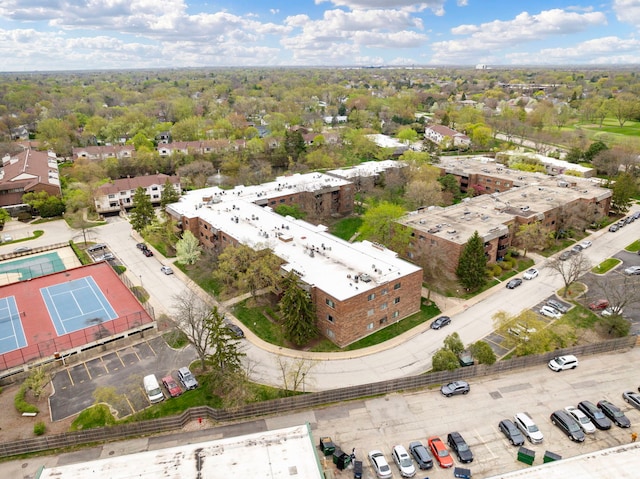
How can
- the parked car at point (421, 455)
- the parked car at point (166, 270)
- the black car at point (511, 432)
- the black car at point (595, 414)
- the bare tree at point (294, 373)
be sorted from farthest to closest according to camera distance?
the parked car at point (166, 270) → the bare tree at point (294, 373) → the black car at point (595, 414) → the black car at point (511, 432) → the parked car at point (421, 455)

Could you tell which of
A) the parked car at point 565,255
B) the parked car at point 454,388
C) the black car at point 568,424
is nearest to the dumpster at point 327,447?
the parked car at point 454,388

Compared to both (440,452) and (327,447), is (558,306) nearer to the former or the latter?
(440,452)

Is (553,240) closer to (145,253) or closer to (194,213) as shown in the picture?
(194,213)

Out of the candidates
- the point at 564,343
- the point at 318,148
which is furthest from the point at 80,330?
the point at 318,148

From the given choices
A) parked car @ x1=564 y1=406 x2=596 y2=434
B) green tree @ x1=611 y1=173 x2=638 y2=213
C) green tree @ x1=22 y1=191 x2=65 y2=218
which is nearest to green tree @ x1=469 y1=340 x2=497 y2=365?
parked car @ x1=564 y1=406 x2=596 y2=434

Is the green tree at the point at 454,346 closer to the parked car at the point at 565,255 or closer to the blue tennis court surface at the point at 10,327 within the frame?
the parked car at the point at 565,255

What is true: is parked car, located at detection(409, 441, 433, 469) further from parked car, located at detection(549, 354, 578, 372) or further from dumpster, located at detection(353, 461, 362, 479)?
parked car, located at detection(549, 354, 578, 372)
